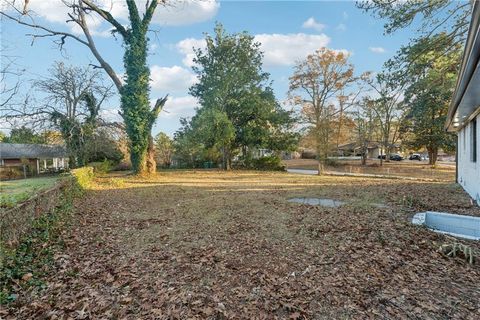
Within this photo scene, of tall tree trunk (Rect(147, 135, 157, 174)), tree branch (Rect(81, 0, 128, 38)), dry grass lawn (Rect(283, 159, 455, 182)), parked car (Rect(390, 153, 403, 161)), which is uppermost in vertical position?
tree branch (Rect(81, 0, 128, 38))

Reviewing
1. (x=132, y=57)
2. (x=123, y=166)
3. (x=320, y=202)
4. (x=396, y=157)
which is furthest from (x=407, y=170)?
(x=123, y=166)

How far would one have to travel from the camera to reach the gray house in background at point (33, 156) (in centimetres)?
2252

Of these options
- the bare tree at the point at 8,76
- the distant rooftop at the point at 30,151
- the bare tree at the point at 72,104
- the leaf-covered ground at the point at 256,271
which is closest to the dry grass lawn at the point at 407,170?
the leaf-covered ground at the point at 256,271

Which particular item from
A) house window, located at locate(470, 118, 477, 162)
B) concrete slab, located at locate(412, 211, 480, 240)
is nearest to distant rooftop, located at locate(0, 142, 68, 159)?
concrete slab, located at locate(412, 211, 480, 240)

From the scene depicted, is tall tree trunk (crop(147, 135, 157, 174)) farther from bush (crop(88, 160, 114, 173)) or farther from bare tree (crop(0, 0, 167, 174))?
bush (crop(88, 160, 114, 173))

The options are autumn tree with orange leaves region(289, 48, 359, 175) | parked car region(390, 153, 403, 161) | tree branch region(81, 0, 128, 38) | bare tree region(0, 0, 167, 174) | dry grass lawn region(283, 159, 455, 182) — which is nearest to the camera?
tree branch region(81, 0, 128, 38)

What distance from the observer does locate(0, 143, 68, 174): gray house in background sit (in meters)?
22.5

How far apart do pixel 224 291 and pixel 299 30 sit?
16.9 meters

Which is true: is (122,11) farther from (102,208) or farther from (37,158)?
(37,158)

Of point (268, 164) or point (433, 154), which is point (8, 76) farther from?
point (433, 154)

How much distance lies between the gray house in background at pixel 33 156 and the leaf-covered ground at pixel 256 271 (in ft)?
68.4

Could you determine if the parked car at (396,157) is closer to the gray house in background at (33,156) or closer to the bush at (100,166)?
the bush at (100,166)

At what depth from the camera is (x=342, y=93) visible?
74.4 ft

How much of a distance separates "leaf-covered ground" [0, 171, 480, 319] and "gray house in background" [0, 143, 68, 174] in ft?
68.4
